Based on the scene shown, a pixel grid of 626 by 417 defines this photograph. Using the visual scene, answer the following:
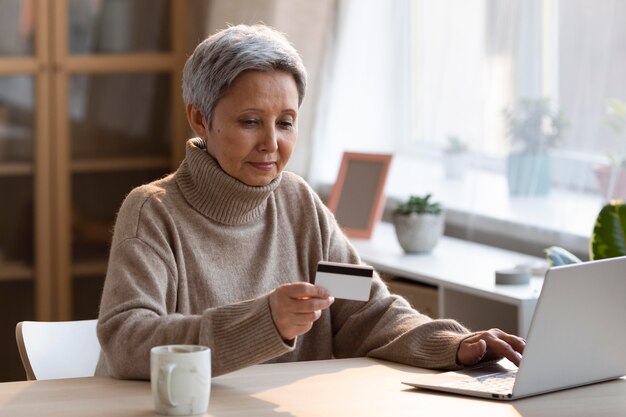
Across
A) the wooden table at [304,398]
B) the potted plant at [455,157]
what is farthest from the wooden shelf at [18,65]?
the wooden table at [304,398]

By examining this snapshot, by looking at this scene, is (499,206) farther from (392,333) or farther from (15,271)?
(15,271)

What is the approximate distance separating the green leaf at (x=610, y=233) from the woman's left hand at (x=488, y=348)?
685 millimetres

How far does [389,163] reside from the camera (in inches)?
140

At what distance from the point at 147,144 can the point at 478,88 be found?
162cm

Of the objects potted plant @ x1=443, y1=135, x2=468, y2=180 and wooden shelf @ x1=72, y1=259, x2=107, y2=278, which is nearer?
potted plant @ x1=443, y1=135, x2=468, y2=180

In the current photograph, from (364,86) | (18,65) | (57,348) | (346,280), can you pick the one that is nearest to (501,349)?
(346,280)

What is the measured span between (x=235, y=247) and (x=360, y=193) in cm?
153

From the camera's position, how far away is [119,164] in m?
4.63

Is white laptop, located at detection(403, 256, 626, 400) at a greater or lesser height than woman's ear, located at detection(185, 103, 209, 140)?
lesser

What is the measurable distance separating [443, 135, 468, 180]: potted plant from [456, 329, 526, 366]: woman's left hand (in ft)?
5.96

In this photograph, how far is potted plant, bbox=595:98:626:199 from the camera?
3039 millimetres

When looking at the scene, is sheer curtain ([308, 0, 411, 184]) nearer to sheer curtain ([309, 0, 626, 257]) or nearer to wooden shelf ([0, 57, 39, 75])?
sheer curtain ([309, 0, 626, 257])

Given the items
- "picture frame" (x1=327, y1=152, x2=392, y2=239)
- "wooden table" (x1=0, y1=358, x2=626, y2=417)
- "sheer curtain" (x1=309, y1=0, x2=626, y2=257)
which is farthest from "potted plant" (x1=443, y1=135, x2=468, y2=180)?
"wooden table" (x1=0, y1=358, x2=626, y2=417)

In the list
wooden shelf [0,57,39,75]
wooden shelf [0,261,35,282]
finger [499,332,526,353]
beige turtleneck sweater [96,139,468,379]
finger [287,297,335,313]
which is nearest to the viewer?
finger [287,297,335,313]
